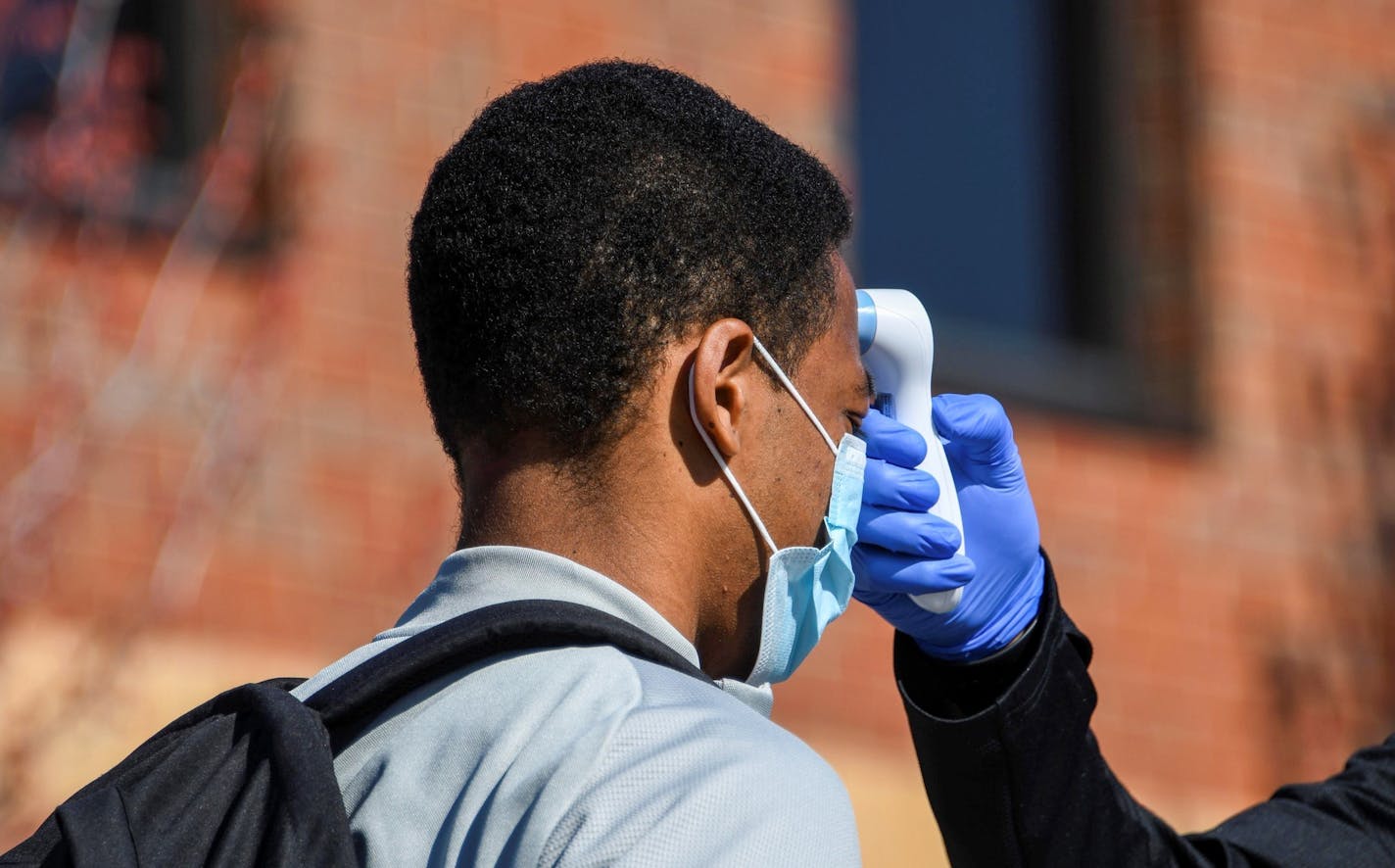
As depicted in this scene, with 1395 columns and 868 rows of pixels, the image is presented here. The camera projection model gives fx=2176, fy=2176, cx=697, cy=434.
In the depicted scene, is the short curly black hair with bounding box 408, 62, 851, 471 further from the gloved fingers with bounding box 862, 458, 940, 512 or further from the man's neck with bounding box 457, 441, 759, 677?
the gloved fingers with bounding box 862, 458, 940, 512

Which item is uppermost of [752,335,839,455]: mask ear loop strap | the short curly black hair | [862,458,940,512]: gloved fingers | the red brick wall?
the short curly black hair

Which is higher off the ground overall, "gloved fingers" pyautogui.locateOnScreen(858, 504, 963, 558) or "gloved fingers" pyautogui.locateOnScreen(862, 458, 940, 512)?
"gloved fingers" pyautogui.locateOnScreen(862, 458, 940, 512)

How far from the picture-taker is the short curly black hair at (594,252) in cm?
213

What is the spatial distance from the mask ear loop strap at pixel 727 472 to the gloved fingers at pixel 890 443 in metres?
0.41

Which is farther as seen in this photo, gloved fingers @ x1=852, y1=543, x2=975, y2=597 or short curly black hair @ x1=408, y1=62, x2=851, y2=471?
gloved fingers @ x1=852, y1=543, x2=975, y2=597

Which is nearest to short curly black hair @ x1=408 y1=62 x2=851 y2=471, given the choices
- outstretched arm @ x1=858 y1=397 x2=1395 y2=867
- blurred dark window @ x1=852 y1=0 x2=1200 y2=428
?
outstretched arm @ x1=858 y1=397 x2=1395 y2=867

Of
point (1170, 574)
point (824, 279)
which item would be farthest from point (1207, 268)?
point (824, 279)

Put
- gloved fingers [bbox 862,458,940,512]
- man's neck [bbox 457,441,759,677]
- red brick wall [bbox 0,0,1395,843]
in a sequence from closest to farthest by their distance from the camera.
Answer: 1. man's neck [bbox 457,441,759,677]
2. gloved fingers [bbox 862,458,940,512]
3. red brick wall [bbox 0,0,1395,843]

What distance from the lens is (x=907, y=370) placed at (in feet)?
9.03

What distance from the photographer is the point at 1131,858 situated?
2.92 meters

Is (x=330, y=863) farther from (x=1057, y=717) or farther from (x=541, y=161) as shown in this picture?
(x=1057, y=717)

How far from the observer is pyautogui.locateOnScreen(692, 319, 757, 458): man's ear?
213 cm

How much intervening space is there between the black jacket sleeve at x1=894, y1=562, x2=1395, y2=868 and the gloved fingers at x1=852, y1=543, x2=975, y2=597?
0.78ft

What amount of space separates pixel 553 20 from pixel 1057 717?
3341mm
